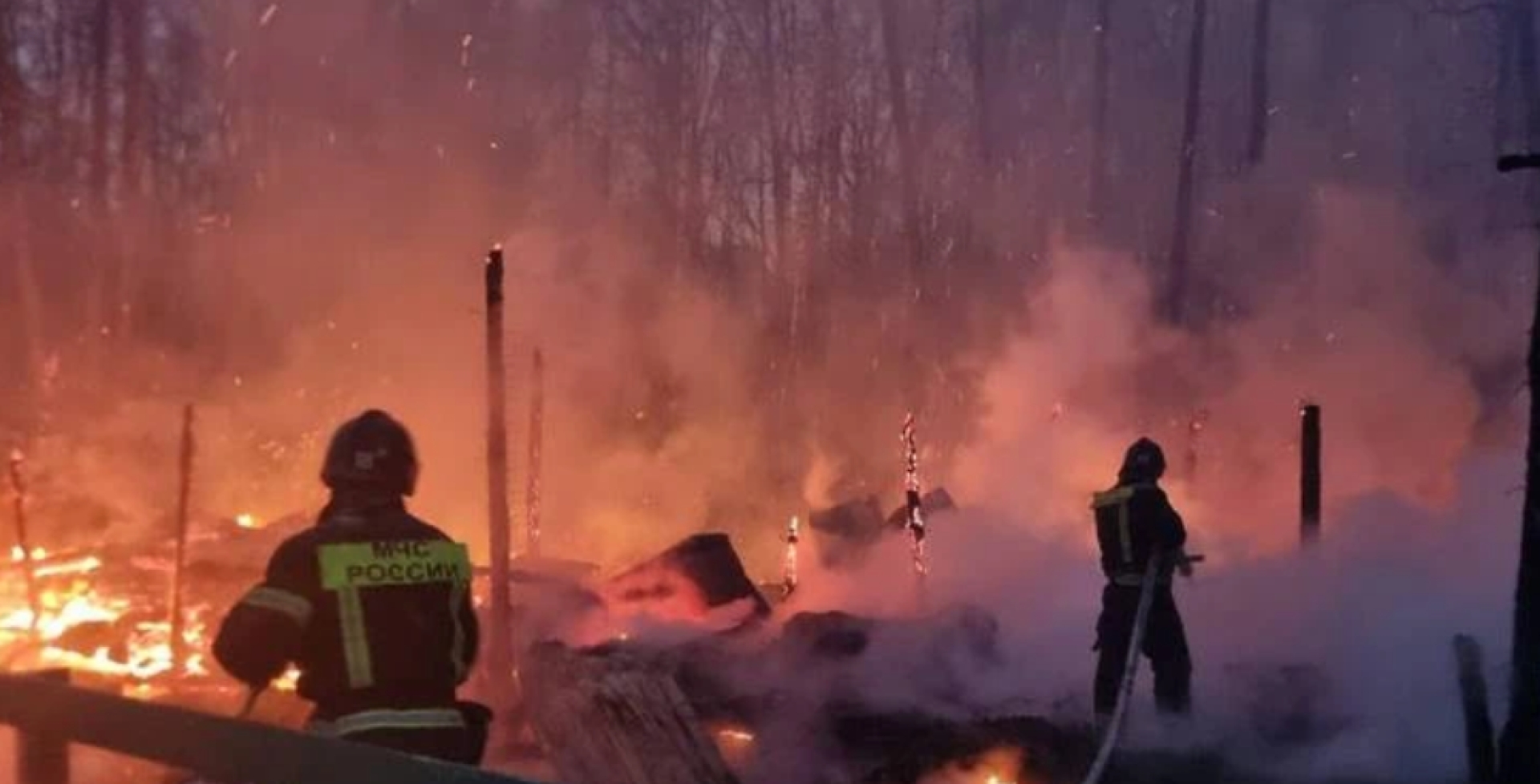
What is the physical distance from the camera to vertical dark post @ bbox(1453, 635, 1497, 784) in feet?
26.2

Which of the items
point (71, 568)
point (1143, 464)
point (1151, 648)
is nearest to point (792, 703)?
point (1151, 648)

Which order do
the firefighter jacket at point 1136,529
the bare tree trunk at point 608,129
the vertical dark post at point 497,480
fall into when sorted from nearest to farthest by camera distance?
the vertical dark post at point 497,480
the firefighter jacket at point 1136,529
the bare tree trunk at point 608,129

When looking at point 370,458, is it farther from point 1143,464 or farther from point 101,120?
point 101,120

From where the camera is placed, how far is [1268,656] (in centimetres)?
1178

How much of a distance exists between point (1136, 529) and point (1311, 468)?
11.5 feet

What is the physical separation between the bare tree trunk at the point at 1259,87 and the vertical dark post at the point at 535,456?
15440 mm

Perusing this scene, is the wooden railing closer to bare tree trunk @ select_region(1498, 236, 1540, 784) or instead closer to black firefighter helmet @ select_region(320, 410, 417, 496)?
black firefighter helmet @ select_region(320, 410, 417, 496)

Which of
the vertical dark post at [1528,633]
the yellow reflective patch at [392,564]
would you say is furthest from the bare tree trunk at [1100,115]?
the yellow reflective patch at [392,564]

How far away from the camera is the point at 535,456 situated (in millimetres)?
17531

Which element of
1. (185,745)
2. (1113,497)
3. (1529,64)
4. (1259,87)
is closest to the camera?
(185,745)

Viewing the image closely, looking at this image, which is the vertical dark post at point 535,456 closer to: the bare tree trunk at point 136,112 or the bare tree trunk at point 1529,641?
the bare tree trunk at point 136,112

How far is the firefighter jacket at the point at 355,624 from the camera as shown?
148 inches

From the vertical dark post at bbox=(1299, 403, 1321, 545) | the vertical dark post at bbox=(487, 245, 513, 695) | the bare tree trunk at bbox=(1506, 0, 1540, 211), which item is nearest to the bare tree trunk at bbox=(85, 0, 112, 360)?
the vertical dark post at bbox=(487, 245, 513, 695)

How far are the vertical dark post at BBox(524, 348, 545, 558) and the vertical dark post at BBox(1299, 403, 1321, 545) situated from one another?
6854mm
